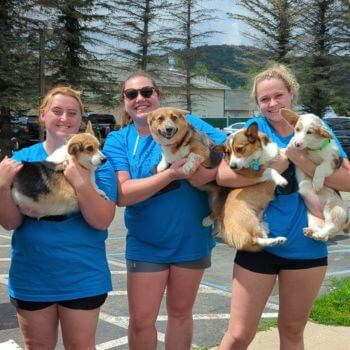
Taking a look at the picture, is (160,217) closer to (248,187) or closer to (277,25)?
(248,187)

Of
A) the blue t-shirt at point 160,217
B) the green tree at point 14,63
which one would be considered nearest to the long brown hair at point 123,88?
the blue t-shirt at point 160,217

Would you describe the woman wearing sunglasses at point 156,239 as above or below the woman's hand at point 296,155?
below

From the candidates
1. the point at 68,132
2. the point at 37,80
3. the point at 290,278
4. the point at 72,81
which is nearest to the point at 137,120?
the point at 68,132

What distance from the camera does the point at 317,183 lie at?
3.50 meters

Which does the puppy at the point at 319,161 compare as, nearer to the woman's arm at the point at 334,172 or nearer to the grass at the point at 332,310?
the woman's arm at the point at 334,172

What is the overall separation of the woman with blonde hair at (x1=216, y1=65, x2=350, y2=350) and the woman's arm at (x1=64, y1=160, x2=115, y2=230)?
95 cm

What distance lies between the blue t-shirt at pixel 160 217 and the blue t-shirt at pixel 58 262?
0.58 m

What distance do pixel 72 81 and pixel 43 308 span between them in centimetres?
2710

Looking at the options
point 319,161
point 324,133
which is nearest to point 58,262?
point 319,161

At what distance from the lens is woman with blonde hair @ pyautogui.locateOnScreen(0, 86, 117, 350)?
2896mm

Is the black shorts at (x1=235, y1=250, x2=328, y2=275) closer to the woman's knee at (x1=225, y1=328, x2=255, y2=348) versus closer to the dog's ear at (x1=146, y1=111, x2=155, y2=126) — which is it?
the woman's knee at (x1=225, y1=328, x2=255, y2=348)

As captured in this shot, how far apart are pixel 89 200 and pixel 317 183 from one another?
5.26ft

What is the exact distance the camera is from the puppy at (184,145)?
11.9 ft

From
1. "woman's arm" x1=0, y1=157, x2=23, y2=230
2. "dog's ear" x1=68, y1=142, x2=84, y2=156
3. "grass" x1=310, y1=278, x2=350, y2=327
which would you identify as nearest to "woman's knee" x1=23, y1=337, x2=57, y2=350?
"woman's arm" x1=0, y1=157, x2=23, y2=230
